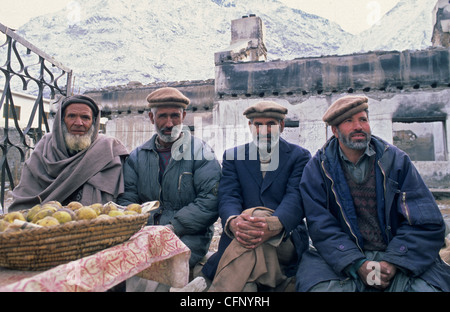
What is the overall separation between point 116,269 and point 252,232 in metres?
1.02

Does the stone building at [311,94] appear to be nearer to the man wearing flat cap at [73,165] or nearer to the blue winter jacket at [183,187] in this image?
the blue winter jacket at [183,187]

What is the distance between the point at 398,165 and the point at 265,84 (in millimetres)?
8189

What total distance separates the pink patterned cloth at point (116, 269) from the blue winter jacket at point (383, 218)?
0.93 m

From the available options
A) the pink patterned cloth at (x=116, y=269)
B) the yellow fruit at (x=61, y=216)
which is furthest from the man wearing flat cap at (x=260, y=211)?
the yellow fruit at (x=61, y=216)

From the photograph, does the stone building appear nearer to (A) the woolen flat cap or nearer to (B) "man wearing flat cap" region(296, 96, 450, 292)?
(A) the woolen flat cap

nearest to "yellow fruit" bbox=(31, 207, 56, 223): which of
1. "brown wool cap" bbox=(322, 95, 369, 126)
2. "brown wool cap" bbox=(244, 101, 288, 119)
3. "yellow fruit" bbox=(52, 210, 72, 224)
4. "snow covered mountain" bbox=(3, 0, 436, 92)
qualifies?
"yellow fruit" bbox=(52, 210, 72, 224)

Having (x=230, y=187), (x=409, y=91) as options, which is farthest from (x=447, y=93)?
(x=230, y=187)

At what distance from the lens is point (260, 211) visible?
253cm

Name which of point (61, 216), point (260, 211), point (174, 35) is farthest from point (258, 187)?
point (174, 35)

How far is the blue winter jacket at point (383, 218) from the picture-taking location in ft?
6.88

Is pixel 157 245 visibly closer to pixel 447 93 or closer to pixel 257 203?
pixel 257 203

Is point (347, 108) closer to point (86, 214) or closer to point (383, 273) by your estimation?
point (383, 273)
